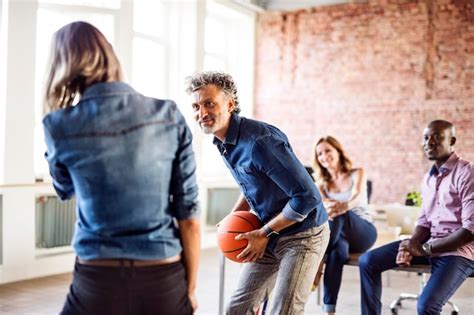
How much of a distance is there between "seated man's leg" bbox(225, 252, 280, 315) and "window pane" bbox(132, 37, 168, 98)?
580cm

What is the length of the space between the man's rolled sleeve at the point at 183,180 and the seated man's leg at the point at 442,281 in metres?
2.10

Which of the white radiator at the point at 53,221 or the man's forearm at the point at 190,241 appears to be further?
the white radiator at the point at 53,221

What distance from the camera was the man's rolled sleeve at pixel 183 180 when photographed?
1.64 metres

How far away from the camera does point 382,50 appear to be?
9.35 meters

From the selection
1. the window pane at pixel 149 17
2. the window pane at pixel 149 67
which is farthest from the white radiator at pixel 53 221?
the window pane at pixel 149 17

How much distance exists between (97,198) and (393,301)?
14.1 feet

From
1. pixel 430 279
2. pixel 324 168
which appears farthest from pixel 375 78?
pixel 430 279

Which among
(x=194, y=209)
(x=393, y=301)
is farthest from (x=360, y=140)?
(x=194, y=209)

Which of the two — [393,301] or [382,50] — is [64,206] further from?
[382,50]

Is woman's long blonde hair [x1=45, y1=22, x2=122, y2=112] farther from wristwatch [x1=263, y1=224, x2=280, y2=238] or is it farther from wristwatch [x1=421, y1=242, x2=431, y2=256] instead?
wristwatch [x1=421, y1=242, x2=431, y2=256]

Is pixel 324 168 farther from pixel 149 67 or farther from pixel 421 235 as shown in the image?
pixel 149 67

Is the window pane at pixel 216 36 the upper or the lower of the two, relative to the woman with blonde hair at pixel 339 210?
upper

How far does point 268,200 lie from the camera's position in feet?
8.57

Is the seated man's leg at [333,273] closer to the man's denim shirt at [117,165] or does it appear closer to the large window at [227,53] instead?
the man's denim shirt at [117,165]
